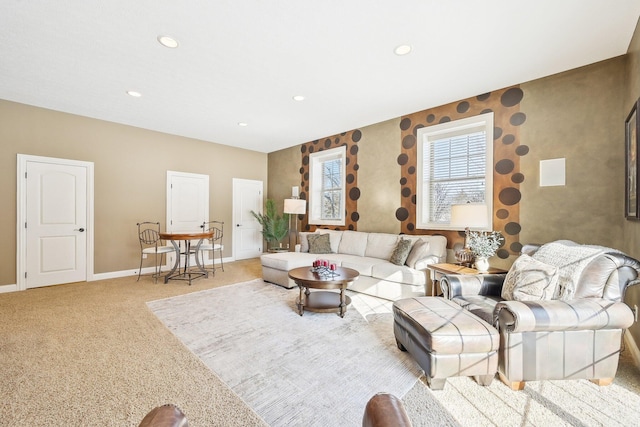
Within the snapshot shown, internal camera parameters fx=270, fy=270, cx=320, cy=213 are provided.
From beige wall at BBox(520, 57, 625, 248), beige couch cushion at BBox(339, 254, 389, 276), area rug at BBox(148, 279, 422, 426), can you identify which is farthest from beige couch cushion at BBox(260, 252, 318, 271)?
beige wall at BBox(520, 57, 625, 248)

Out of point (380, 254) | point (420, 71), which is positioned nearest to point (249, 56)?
point (420, 71)

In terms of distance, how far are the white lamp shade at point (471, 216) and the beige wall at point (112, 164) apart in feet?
16.2

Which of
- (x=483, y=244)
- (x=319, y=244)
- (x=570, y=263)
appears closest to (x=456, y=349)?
(x=570, y=263)

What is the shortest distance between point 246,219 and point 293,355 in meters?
4.80

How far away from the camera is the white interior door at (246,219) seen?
6.41 meters

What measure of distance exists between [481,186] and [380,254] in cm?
170

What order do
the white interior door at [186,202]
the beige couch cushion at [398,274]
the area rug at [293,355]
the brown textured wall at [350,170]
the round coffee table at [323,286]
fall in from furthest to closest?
1. the white interior door at [186,202]
2. the brown textured wall at [350,170]
3. the beige couch cushion at [398,274]
4. the round coffee table at [323,286]
5. the area rug at [293,355]

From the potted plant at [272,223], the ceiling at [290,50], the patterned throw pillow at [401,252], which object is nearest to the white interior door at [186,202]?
the potted plant at [272,223]

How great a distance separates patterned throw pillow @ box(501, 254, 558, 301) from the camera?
1966mm

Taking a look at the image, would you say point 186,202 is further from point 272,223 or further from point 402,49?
point 402,49

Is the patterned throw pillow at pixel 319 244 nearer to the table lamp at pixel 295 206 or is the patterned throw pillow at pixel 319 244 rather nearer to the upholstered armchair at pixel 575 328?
the table lamp at pixel 295 206

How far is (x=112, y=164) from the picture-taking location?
184 inches

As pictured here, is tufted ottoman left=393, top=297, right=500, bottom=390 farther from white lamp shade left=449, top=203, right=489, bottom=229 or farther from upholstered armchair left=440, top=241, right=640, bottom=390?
white lamp shade left=449, top=203, right=489, bottom=229

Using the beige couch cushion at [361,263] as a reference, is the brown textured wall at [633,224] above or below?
above
